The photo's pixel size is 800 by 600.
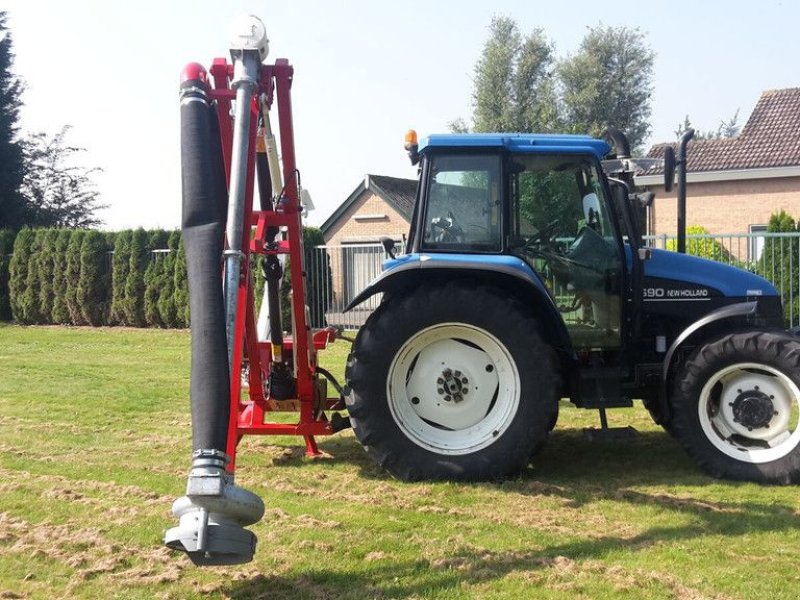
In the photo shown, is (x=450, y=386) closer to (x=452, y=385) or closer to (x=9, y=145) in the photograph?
(x=452, y=385)

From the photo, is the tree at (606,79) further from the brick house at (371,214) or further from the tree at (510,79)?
the brick house at (371,214)

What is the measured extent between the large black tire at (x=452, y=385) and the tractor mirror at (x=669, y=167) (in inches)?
45.1

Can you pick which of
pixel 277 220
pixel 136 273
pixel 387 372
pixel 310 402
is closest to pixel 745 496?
pixel 387 372

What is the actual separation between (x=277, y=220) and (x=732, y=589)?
10.4 feet

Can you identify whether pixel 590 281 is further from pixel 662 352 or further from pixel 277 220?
pixel 277 220

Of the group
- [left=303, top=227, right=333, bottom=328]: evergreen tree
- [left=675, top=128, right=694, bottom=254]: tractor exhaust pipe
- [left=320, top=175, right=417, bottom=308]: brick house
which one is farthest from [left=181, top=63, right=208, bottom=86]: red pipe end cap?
[left=320, top=175, right=417, bottom=308]: brick house

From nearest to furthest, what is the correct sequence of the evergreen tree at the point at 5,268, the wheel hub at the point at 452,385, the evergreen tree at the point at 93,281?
the wheel hub at the point at 452,385, the evergreen tree at the point at 93,281, the evergreen tree at the point at 5,268

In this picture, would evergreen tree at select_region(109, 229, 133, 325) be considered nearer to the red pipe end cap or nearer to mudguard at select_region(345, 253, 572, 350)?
mudguard at select_region(345, 253, 572, 350)

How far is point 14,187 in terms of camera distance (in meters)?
32.5

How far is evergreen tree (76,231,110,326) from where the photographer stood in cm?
1986

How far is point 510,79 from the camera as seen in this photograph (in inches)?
1754

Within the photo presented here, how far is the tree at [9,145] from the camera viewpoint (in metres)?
32.1

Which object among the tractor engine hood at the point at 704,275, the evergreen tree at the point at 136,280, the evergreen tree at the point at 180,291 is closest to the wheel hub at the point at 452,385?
the tractor engine hood at the point at 704,275

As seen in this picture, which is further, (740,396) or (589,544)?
(740,396)
